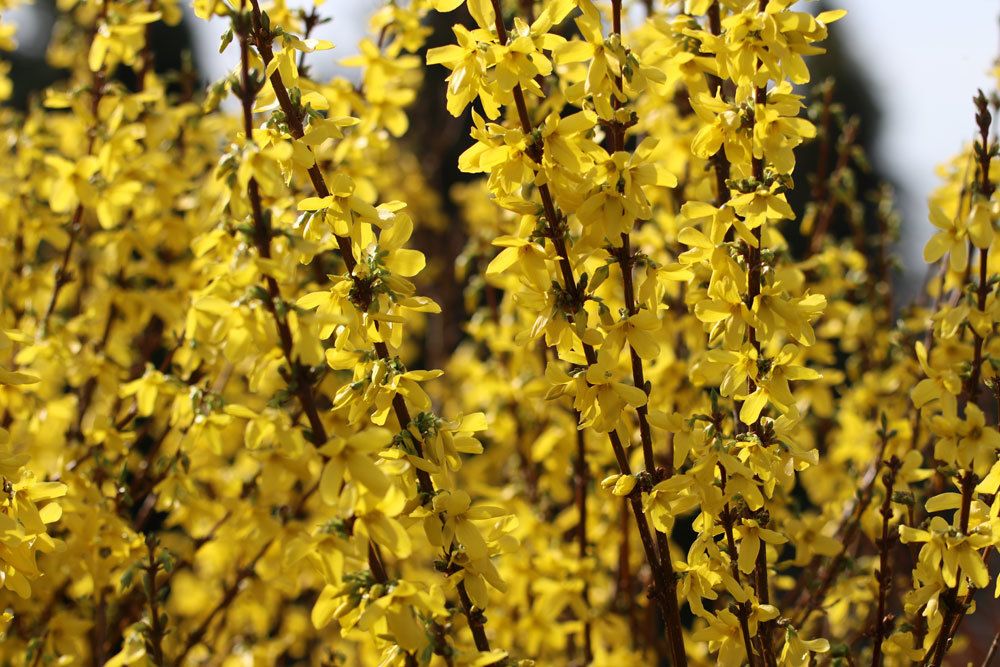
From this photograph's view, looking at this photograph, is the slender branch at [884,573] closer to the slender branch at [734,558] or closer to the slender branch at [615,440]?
the slender branch at [734,558]

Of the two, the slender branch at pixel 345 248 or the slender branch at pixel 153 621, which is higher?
the slender branch at pixel 345 248

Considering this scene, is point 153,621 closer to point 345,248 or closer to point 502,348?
point 345,248

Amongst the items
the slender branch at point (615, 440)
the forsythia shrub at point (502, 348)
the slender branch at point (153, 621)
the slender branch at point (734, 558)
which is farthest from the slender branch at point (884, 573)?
the slender branch at point (153, 621)

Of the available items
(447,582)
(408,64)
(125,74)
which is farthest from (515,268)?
(125,74)

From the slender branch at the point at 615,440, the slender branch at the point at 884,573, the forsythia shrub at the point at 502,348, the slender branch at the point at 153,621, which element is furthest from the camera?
the slender branch at the point at 153,621

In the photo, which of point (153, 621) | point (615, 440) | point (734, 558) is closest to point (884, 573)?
point (734, 558)

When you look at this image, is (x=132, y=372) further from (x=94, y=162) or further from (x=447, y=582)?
(x=447, y=582)

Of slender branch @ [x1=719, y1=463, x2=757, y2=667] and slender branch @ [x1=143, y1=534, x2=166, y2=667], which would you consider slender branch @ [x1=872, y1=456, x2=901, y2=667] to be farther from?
slender branch @ [x1=143, y1=534, x2=166, y2=667]

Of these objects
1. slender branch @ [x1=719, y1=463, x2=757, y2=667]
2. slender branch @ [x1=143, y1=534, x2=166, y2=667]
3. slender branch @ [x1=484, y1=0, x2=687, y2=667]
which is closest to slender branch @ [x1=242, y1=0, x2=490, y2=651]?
slender branch @ [x1=484, y1=0, x2=687, y2=667]

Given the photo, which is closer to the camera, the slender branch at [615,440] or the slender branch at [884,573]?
the slender branch at [615,440]
